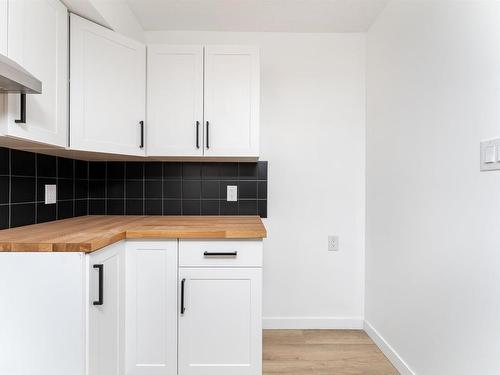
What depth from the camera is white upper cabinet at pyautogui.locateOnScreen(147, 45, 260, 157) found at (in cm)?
203

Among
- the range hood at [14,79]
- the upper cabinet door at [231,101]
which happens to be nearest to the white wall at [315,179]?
the upper cabinet door at [231,101]

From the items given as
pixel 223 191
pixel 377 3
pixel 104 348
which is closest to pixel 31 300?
pixel 104 348

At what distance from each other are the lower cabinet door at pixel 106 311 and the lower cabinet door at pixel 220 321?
0.30 metres

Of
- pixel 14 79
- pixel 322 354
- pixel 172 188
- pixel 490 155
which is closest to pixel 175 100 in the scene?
pixel 172 188

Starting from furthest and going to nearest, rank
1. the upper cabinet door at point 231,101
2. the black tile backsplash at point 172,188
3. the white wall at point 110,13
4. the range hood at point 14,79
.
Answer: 1. the black tile backsplash at point 172,188
2. the upper cabinet door at point 231,101
3. the white wall at point 110,13
4. the range hood at point 14,79

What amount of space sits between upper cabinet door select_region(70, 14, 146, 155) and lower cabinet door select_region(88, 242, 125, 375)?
2.21ft

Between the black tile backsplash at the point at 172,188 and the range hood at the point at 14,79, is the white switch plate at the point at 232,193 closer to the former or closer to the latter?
the black tile backsplash at the point at 172,188

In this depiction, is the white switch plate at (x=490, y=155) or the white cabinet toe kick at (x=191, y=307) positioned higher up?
the white switch plate at (x=490, y=155)

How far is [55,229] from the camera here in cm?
159

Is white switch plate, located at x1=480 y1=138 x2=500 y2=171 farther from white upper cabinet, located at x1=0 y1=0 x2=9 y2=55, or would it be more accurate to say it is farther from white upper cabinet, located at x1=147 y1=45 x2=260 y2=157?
white upper cabinet, located at x1=0 y1=0 x2=9 y2=55

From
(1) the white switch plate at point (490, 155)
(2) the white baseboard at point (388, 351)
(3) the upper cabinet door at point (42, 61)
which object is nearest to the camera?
(1) the white switch plate at point (490, 155)

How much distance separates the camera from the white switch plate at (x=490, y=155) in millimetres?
1129

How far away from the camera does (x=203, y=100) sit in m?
2.04

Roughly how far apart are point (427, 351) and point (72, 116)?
222 centimetres
